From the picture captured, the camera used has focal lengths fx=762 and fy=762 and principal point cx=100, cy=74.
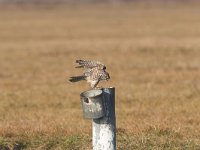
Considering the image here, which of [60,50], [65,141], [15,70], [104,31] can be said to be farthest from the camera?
[104,31]

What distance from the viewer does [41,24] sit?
199 ft

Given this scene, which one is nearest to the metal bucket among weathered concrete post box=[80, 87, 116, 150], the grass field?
weathered concrete post box=[80, 87, 116, 150]

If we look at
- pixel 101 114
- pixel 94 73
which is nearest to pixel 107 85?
pixel 94 73

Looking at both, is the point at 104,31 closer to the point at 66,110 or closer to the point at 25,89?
the point at 25,89

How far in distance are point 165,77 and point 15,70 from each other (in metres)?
5.73

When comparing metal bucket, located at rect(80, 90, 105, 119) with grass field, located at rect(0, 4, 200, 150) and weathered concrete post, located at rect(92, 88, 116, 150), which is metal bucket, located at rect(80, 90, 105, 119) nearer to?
weathered concrete post, located at rect(92, 88, 116, 150)

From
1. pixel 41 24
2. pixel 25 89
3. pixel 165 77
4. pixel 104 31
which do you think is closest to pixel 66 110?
pixel 25 89

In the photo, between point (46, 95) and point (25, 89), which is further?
point (25, 89)

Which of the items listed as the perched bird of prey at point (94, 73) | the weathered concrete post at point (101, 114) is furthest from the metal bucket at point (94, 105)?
the perched bird of prey at point (94, 73)

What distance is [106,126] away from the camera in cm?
945

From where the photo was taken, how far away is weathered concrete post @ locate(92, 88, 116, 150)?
30.8ft

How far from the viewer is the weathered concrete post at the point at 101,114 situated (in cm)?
927

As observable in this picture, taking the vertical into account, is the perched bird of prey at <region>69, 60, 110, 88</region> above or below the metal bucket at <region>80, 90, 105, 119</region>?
above

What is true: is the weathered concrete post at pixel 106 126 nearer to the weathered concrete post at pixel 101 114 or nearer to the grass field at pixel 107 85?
the weathered concrete post at pixel 101 114
